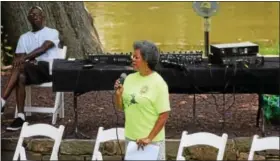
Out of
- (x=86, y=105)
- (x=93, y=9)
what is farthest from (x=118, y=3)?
(x=86, y=105)

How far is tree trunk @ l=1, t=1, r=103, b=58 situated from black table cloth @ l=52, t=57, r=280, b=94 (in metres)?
3.34

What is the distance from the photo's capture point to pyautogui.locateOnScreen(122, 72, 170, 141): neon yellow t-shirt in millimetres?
5379

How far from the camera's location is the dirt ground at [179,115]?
737 centimetres

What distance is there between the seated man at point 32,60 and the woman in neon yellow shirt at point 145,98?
228cm

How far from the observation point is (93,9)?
18.5 m

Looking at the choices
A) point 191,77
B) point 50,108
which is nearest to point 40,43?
point 50,108

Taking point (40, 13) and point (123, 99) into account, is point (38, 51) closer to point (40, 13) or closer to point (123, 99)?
point (40, 13)

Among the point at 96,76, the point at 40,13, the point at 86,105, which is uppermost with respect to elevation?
the point at 40,13

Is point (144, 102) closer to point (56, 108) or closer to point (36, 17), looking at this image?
point (56, 108)

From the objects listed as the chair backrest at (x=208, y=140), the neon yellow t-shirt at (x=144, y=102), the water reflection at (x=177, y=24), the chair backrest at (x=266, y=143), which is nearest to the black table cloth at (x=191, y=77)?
the chair backrest at (x=208, y=140)

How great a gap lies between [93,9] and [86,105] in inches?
407

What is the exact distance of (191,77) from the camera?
6.95m

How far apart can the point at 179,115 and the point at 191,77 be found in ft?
3.47

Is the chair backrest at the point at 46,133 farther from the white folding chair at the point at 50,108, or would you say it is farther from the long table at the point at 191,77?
the white folding chair at the point at 50,108
